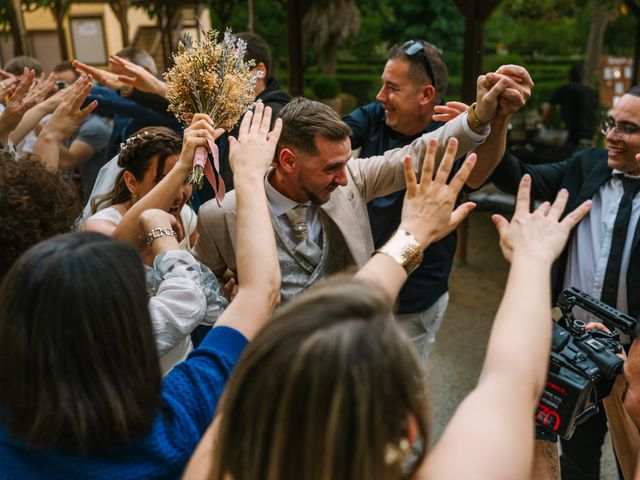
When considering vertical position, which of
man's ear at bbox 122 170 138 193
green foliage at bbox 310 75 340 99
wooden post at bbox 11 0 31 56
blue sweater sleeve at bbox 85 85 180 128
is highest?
wooden post at bbox 11 0 31 56

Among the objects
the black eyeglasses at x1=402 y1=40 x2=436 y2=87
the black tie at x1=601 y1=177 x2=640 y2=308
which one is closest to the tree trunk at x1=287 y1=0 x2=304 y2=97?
the black eyeglasses at x1=402 y1=40 x2=436 y2=87

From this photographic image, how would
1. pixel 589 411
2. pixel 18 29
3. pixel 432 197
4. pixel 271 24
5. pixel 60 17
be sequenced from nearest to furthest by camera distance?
pixel 432 197 < pixel 589 411 < pixel 18 29 < pixel 60 17 < pixel 271 24

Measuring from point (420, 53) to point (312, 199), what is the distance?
4.13 feet

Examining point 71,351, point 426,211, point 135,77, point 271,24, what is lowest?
point 71,351

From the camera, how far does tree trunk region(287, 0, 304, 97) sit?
6.41 metres

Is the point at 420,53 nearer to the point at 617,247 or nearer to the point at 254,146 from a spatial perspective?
the point at 617,247

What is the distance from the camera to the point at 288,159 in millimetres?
2143

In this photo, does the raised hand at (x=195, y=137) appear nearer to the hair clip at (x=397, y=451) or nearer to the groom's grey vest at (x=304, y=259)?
the groom's grey vest at (x=304, y=259)

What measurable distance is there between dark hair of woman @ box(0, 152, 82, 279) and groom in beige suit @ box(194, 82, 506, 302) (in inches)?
26.0

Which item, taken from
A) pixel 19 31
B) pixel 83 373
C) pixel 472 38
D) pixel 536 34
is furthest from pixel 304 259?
pixel 536 34

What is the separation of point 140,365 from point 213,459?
9.5 inches

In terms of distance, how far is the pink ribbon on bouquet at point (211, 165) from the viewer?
196 centimetres

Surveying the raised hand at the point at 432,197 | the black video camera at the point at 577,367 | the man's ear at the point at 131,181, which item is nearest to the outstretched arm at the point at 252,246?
the raised hand at the point at 432,197

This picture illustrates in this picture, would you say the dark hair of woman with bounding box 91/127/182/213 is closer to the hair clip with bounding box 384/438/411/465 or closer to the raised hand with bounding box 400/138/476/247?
the raised hand with bounding box 400/138/476/247
